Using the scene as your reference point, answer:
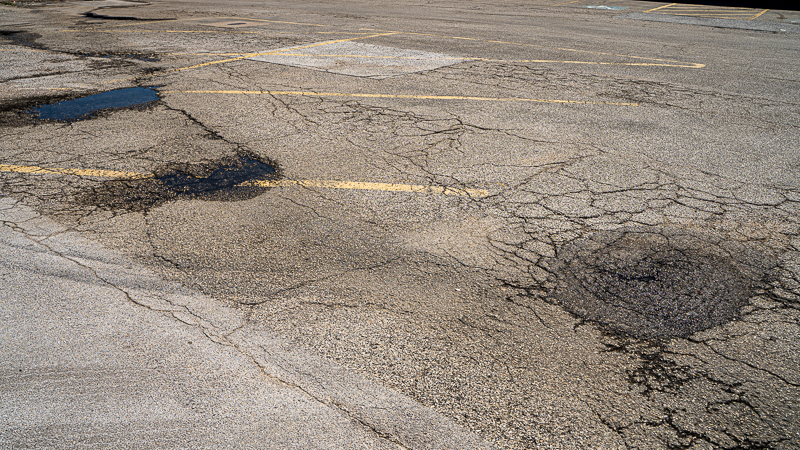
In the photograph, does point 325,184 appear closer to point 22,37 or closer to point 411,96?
point 411,96

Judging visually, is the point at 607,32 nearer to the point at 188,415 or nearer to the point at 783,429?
the point at 783,429

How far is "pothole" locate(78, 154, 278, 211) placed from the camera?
18.4 feet

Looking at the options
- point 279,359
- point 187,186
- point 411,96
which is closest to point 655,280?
point 279,359

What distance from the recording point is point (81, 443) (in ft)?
9.61

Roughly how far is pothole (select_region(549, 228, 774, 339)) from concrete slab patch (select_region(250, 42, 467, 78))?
665 centimetres

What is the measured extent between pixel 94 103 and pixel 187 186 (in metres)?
3.95

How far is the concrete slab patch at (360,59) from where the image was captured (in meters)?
10.8

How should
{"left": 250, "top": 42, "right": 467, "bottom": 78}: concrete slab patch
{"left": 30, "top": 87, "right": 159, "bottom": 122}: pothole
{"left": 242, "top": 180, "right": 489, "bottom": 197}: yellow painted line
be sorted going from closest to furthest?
{"left": 242, "top": 180, "right": 489, "bottom": 197}: yellow painted line < {"left": 30, "top": 87, "right": 159, "bottom": 122}: pothole < {"left": 250, "top": 42, "right": 467, "bottom": 78}: concrete slab patch

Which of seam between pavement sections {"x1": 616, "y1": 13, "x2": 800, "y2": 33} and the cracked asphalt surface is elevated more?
seam between pavement sections {"x1": 616, "y1": 13, "x2": 800, "y2": 33}

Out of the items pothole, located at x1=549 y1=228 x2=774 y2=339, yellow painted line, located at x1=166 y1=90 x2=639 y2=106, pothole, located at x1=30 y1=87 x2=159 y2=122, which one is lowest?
pothole, located at x1=549 y1=228 x2=774 y2=339

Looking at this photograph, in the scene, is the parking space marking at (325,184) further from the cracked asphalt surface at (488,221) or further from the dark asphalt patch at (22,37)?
the dark asphalt patch at (22,37)

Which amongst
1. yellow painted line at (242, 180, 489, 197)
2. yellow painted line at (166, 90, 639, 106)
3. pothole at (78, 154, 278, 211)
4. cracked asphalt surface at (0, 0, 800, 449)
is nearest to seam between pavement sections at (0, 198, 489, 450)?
cracked asphalt surface at (0, 0, 800, 449)

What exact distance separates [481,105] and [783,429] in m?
6.38

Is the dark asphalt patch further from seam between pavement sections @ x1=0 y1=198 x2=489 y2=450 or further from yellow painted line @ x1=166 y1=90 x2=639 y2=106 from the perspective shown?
seam between pavement sections @ x1=0 y1=198 x2=489 y2=450
